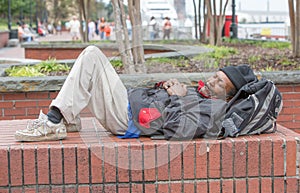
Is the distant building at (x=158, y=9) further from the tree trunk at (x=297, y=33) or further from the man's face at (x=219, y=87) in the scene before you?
the man's face at (x=219, y=87)

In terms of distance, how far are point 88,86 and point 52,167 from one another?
647 millimetres

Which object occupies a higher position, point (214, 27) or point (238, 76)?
point (214, 27)

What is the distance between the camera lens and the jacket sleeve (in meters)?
4.17

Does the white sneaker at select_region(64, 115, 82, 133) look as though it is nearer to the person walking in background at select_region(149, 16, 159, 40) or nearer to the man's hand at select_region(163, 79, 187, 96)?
the man's hand at select_region(163, 79, 187, 96)

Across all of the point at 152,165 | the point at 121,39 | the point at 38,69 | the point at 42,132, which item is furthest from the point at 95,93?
the point at 38,69

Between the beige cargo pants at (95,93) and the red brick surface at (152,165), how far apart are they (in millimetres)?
192

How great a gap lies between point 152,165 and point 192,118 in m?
0.42

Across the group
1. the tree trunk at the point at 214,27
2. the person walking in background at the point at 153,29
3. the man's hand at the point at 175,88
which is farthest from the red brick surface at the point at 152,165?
the tree trunk at the point at 214,27

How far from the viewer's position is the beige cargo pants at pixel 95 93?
14.0 feet

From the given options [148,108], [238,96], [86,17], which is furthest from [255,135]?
[86,17]

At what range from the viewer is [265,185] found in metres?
4.26

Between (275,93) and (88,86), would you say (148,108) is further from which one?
(275,93)

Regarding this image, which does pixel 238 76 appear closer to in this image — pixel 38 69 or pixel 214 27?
pixel 38 69

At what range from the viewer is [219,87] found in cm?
450
